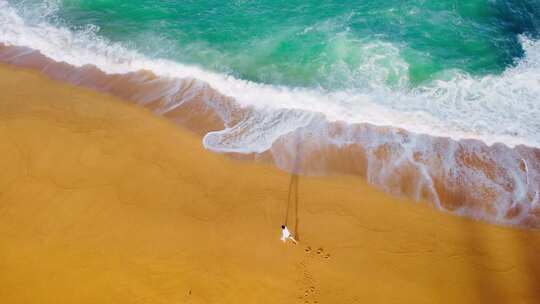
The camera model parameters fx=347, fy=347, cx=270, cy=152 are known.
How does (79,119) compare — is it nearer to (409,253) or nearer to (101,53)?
(101,53)

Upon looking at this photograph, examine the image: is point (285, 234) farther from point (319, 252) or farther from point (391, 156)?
point (391, 156)

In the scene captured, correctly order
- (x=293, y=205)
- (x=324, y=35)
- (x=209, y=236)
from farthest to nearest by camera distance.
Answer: (x=324, y=35) < (x=293, y=205) < (x=209, y=236)

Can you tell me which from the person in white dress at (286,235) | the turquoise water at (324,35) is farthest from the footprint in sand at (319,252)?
the turquoise water at (324,35)

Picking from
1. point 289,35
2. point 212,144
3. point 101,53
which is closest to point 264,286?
point 212,144

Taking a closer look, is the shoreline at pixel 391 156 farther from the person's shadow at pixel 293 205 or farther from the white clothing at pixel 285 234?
the white clothing at pixel 285 234

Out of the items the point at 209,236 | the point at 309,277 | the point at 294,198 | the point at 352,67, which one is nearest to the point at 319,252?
the point at 309,277

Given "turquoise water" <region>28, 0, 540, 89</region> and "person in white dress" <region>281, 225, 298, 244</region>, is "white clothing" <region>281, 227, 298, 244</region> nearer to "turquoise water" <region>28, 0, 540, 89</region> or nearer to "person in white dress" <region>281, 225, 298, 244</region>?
"person in white dress" <region>281, 225, 298, 244</region>
